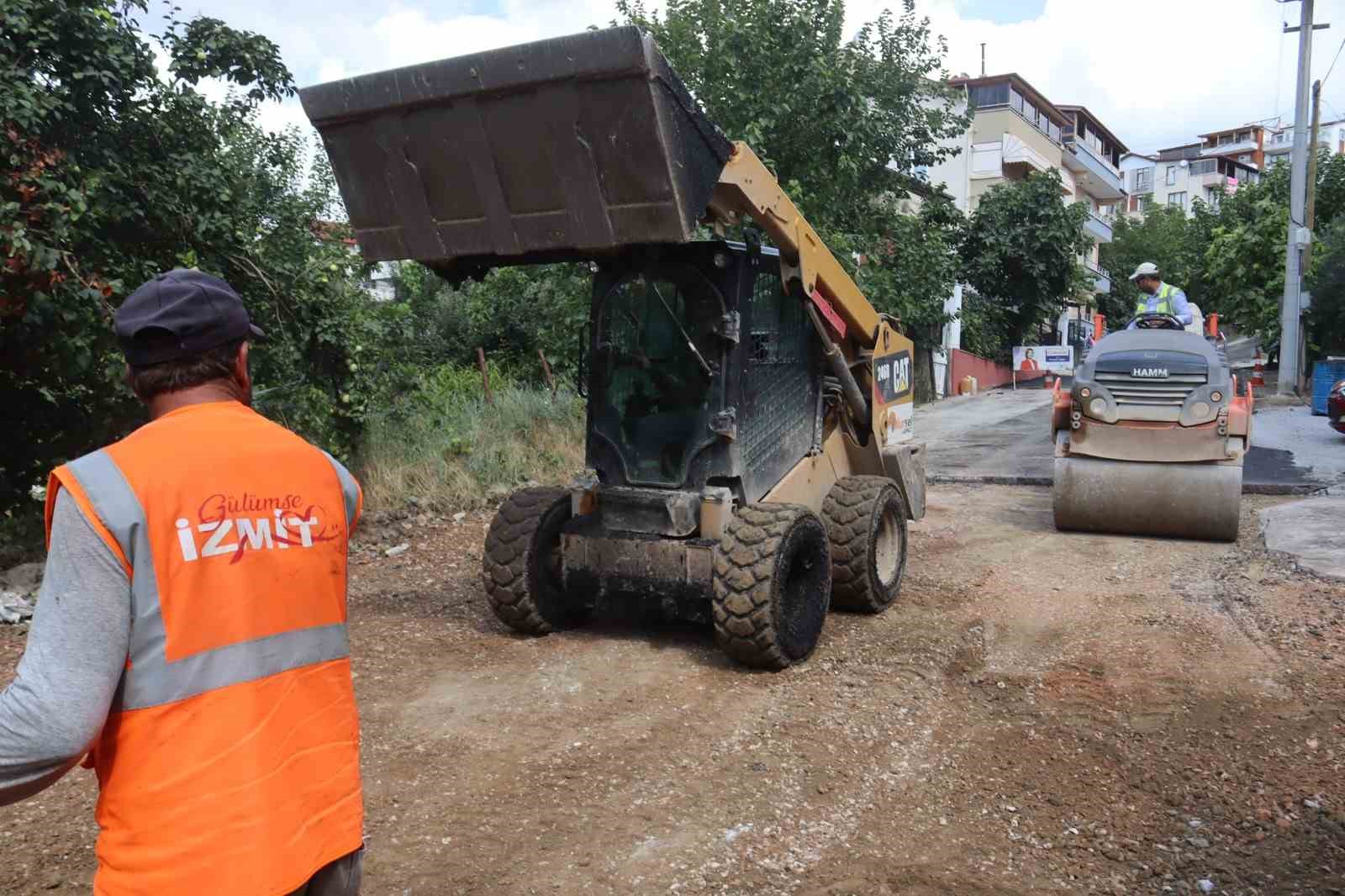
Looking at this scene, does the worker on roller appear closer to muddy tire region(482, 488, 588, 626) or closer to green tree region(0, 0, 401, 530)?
muddy tire region(482, 488, 588, 626)

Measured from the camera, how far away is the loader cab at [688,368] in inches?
224

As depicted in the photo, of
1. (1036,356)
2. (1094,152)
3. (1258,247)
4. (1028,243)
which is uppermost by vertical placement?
(1094,152)

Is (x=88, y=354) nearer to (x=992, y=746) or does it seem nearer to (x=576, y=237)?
(x=576, y=237)

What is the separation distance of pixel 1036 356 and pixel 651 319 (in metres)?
30.7

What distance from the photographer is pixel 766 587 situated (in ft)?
17.2

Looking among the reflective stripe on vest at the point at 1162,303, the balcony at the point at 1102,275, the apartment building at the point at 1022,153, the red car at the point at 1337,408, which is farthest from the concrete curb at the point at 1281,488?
the balcony at the point at 1102,275

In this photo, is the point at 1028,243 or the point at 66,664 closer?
the point at 66,664

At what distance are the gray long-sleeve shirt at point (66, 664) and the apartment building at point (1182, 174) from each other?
86.2m

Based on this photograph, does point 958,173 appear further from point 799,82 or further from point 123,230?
point 123,230

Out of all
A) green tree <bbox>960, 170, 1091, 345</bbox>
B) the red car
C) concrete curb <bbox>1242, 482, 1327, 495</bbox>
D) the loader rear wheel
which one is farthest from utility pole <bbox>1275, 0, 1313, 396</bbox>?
the loader rear wheel

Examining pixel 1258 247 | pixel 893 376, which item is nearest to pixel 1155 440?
pixel 893 376

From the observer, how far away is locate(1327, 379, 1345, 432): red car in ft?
48.9

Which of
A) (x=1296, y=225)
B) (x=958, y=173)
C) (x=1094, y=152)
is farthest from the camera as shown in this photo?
(x=1094, y=152)

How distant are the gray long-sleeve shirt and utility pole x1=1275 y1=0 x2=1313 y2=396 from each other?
26.2 metres
